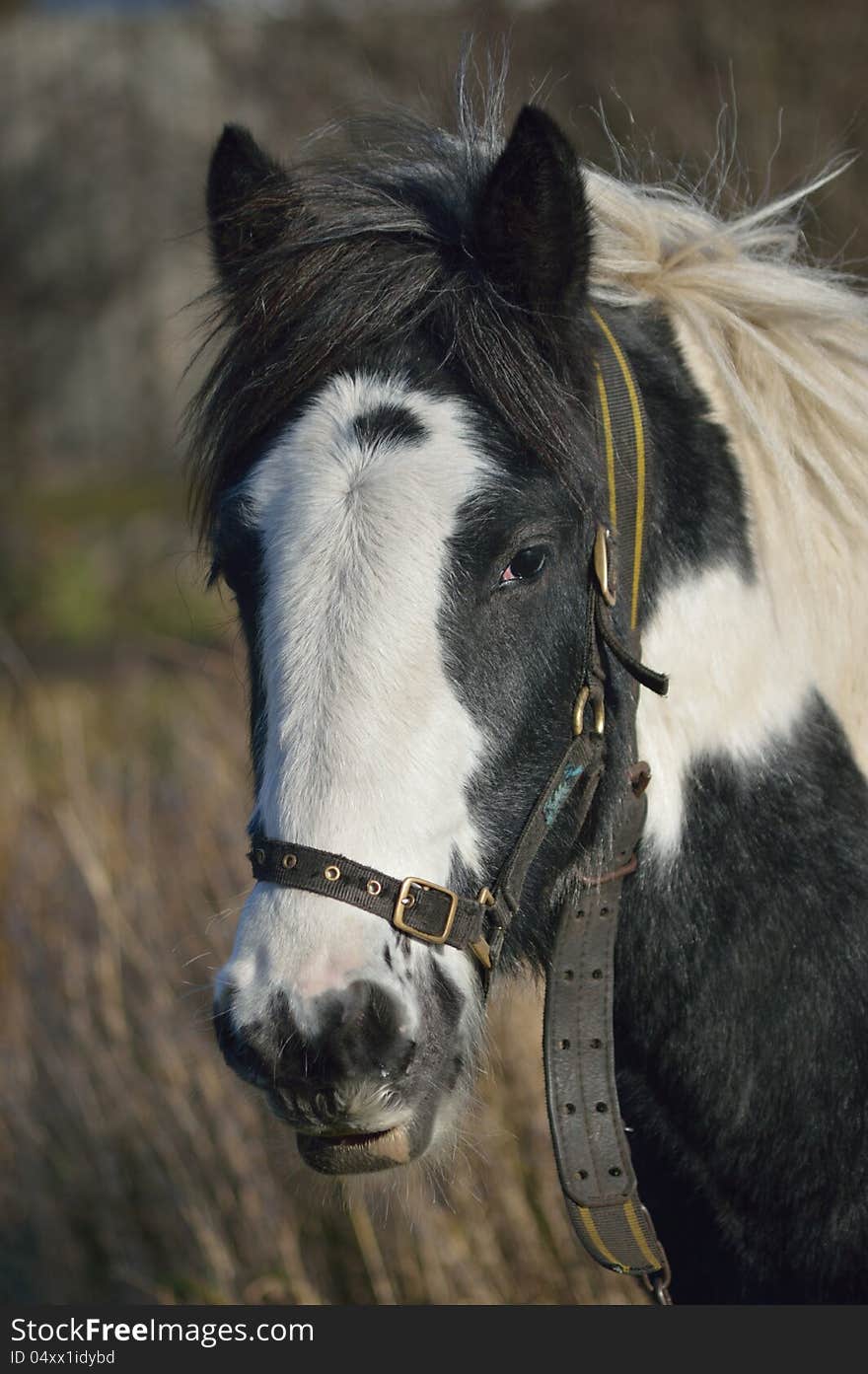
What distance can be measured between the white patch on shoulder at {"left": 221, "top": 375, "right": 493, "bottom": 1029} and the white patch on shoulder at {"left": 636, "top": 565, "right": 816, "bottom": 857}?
0.39m

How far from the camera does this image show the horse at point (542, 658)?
1.90m

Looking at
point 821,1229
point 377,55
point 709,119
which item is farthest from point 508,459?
point 377,55

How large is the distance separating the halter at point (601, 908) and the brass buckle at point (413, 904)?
0.19 m

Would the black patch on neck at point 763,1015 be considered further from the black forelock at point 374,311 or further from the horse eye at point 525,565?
the black forelock at point 374,311

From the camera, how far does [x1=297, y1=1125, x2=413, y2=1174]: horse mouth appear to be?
1959 millimetres

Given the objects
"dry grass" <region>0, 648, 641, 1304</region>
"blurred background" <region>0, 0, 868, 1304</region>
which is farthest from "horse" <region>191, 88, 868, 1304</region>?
"dry grass" <region>0, 648, 641, 1304</region>

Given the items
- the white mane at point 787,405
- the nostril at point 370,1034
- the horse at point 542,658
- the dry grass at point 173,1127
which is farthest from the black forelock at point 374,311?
the dry grass at point 173,1127

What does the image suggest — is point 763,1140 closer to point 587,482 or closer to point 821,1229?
point 821,1229

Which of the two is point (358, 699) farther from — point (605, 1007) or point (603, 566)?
point (605, 1007)

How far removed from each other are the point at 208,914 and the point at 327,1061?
2976 mm

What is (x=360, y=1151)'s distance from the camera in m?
1.97

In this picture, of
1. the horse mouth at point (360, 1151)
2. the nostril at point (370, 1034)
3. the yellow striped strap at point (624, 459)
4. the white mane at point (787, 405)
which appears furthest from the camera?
the white mane at point (787, 405)

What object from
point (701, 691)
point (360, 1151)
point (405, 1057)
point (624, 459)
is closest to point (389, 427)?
point (624, 459)

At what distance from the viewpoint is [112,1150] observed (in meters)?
4.28
